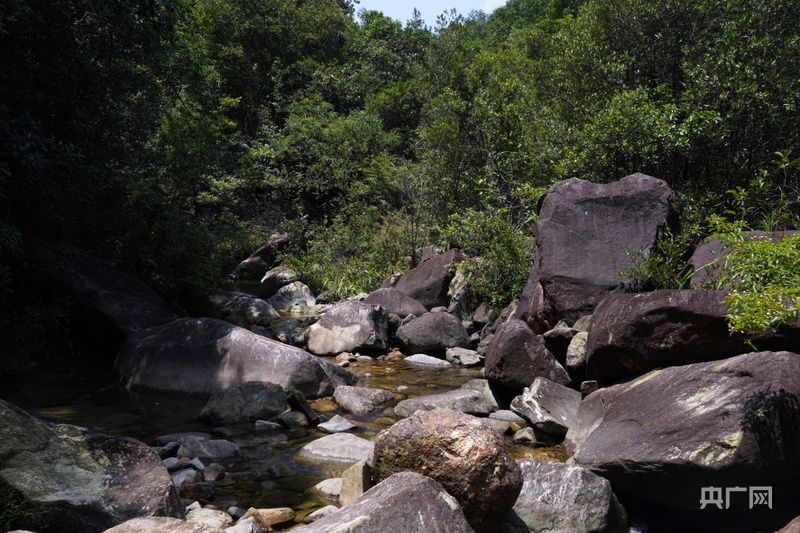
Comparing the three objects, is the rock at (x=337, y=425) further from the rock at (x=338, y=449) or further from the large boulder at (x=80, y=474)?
the large boulder at (x=80, y=474)

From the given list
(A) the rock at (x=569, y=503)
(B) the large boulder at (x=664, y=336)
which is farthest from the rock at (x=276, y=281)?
(A) the rock at (x=569, y=503)

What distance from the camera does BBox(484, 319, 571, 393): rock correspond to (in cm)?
849

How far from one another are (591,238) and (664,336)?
2.97m

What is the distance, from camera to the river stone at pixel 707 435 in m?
4.95

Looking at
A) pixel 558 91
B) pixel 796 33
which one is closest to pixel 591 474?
pixel 796 33

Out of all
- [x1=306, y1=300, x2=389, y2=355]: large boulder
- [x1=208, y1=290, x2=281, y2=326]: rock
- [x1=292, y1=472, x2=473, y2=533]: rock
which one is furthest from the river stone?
[x1=208, y1=290, x2=281, y2=326]: rock

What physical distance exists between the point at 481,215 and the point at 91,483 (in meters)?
10.7

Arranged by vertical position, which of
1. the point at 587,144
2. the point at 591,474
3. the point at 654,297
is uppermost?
the point at 587,144

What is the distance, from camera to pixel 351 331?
12250 millimetres

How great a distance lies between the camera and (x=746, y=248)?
221 inches

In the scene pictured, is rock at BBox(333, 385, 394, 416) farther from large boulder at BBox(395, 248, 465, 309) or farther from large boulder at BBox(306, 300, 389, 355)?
large boulder at BBox(395, 248, 465, 309)

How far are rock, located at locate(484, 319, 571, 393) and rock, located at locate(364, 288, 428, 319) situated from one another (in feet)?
17.4

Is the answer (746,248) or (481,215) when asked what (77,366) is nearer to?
(481,215)

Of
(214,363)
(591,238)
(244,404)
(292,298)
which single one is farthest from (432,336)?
(292,298)
